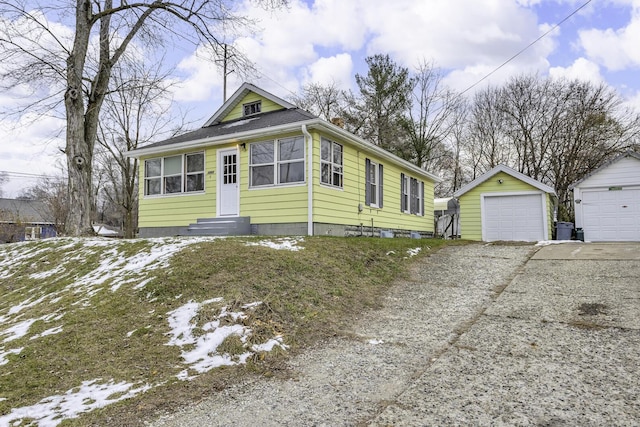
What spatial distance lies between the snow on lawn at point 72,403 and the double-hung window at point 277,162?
7411 millimetres

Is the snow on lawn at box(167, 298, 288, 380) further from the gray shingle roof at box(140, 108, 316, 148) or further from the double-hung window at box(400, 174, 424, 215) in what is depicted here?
the double-hung window at box(400, 174, 424, 215)

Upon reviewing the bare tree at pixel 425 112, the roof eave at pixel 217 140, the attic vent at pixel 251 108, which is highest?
the bare tree at pixel 425 112

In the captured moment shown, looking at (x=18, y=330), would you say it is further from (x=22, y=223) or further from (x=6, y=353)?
(x=22, y=223)

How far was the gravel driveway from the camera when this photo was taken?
2836 mm

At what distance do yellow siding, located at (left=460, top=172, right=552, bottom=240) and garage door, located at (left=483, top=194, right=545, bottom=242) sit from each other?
26cm

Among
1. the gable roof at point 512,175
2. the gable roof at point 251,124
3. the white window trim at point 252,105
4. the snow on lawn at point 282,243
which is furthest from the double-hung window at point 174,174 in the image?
the gable roof at point 512,175

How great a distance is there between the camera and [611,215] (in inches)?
567

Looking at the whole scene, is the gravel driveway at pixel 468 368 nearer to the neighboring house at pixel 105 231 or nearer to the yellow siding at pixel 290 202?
the yellow siding at pixel 290 202

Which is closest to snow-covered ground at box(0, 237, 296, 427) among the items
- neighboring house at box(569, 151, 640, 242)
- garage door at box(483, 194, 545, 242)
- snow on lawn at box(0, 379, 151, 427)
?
snow on lawn at box(0, 379, 151, 427)

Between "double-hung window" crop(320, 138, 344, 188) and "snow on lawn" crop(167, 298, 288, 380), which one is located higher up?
"double-hung window" crop(320, 138, 344, 188)

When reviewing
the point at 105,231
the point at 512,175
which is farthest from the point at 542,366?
the point at 105,231

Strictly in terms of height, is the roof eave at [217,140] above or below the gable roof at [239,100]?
below

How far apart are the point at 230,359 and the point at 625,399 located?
3287mm

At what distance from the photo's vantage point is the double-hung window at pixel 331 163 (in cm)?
1062
